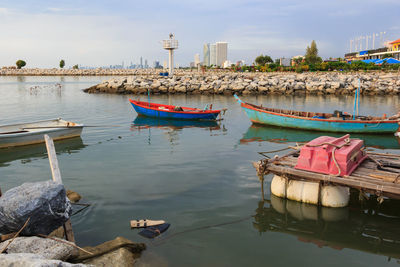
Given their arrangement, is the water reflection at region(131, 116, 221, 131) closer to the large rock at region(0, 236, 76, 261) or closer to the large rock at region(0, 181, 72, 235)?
the large rock at region(0, 181, 72, 235)

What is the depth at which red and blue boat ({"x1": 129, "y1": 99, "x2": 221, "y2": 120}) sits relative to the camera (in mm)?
23641

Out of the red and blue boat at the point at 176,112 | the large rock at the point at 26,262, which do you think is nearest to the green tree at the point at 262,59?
the red and blue boat at the point at 176,112

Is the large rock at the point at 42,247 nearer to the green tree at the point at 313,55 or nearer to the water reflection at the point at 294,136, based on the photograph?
the water reflection at the point at 294,136

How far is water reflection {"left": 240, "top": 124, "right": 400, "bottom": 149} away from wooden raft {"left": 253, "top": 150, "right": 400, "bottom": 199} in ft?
27.0

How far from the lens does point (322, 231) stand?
8.14 m

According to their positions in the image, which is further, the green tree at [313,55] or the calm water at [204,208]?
the green tree at [313,55]

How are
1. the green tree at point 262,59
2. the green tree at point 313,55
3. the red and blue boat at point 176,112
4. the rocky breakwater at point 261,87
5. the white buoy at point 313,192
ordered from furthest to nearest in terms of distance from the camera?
the green tree at point 262,59 → the green tree at point 313,55 → the rocky breakwater at point 261,87 → the red and blue boat at point 176,112 → the white buoy at point 313,192

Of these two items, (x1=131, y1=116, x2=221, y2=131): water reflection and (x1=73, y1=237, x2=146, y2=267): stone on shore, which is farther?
(x1=131, y1=116, x2=221, y2=131): water reflection

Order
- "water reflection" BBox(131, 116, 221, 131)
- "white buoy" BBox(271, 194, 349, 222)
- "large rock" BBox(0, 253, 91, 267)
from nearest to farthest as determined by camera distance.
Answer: "large rock" BBox(0, 253, 91, 267) < "white buoy" BBox(271, 194, 349, 222) < "water reflection" BBox(131, 116, 221, 131)

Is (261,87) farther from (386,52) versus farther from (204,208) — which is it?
(386,52)

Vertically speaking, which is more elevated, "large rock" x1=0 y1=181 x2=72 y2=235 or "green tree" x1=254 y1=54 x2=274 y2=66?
"green tree" x1=254 y1=54 x2=274 y2=66

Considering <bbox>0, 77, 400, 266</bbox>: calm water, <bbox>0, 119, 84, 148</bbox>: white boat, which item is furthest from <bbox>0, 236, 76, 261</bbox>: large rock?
<bbox>0, 119, 84, 148</bbox>: white boat

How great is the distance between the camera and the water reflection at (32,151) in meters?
14.7

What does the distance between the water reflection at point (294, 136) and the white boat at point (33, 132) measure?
980 cm
